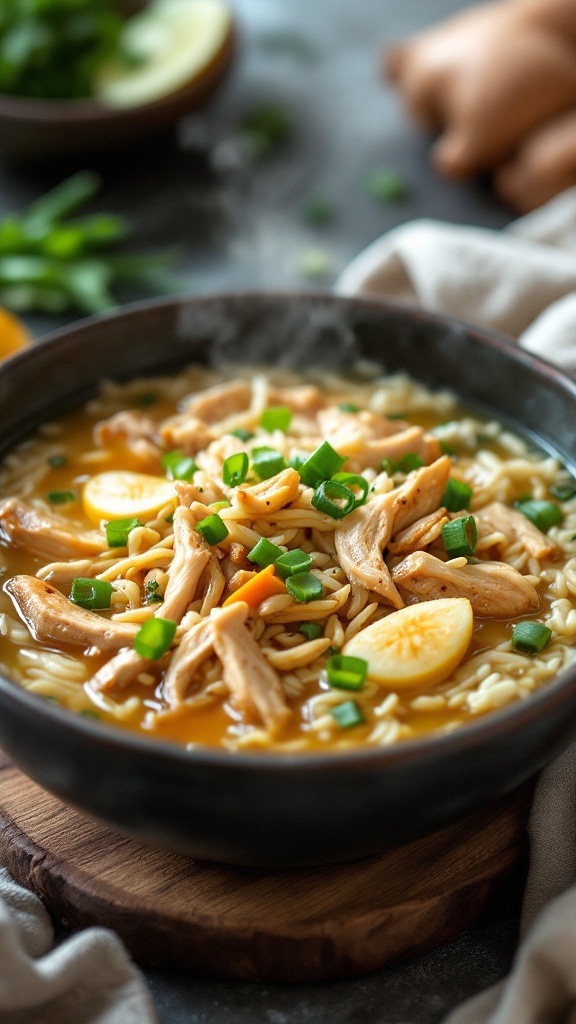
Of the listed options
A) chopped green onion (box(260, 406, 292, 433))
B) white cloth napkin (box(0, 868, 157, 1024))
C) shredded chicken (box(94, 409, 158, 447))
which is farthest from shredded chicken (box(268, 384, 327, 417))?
white cloth napkin (box(0, 868, 157, 1024))

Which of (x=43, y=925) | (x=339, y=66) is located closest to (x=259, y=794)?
(x=43, y=925)

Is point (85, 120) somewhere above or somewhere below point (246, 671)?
above

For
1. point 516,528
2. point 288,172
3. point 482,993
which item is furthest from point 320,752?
point 288,172

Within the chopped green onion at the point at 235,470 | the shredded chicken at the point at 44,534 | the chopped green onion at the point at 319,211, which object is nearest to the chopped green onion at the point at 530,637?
the chopped green onion at the point at 235,470

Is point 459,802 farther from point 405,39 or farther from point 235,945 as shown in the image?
point 405,39

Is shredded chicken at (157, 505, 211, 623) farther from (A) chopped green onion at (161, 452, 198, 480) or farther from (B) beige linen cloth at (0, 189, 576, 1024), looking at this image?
(B) beige linen cloth at (0, 189, 576, 1024)

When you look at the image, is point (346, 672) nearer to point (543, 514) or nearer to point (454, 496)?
point (454, 496)
